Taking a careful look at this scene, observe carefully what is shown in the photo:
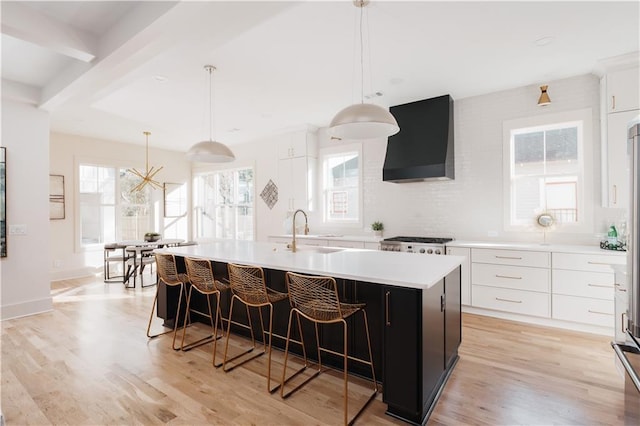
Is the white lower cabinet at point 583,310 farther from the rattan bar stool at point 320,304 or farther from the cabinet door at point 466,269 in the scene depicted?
the rattan bar stool at point 320,304

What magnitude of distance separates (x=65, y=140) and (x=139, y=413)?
20.4 ft

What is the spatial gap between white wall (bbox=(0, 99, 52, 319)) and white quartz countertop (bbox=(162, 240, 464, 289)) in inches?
93.5

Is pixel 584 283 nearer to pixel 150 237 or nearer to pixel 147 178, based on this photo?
pixel 150 237

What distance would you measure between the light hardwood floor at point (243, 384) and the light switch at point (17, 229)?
118 cm

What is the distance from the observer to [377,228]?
206 inches

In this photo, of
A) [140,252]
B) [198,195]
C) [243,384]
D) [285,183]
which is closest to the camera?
[243,384]

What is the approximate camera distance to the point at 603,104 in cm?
352

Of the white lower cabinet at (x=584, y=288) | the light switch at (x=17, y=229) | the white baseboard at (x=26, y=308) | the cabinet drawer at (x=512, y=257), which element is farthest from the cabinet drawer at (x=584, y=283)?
the light switch at (x=17, y=229)

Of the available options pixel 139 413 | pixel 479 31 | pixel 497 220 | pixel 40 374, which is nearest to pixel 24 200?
A: pixel 40 374

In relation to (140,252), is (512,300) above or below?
below

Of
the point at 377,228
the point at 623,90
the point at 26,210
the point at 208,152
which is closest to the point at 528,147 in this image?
the point at 623,90

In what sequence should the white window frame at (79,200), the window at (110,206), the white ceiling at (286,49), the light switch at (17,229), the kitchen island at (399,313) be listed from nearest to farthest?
the kitchen island at (399,313) < the white ceiling at (286,49) < the light switch at (17,229) < the white window frame at (79,200) < the window at (110,206)

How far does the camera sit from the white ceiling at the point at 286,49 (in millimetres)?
2479

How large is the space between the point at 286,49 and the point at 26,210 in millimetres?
3843
